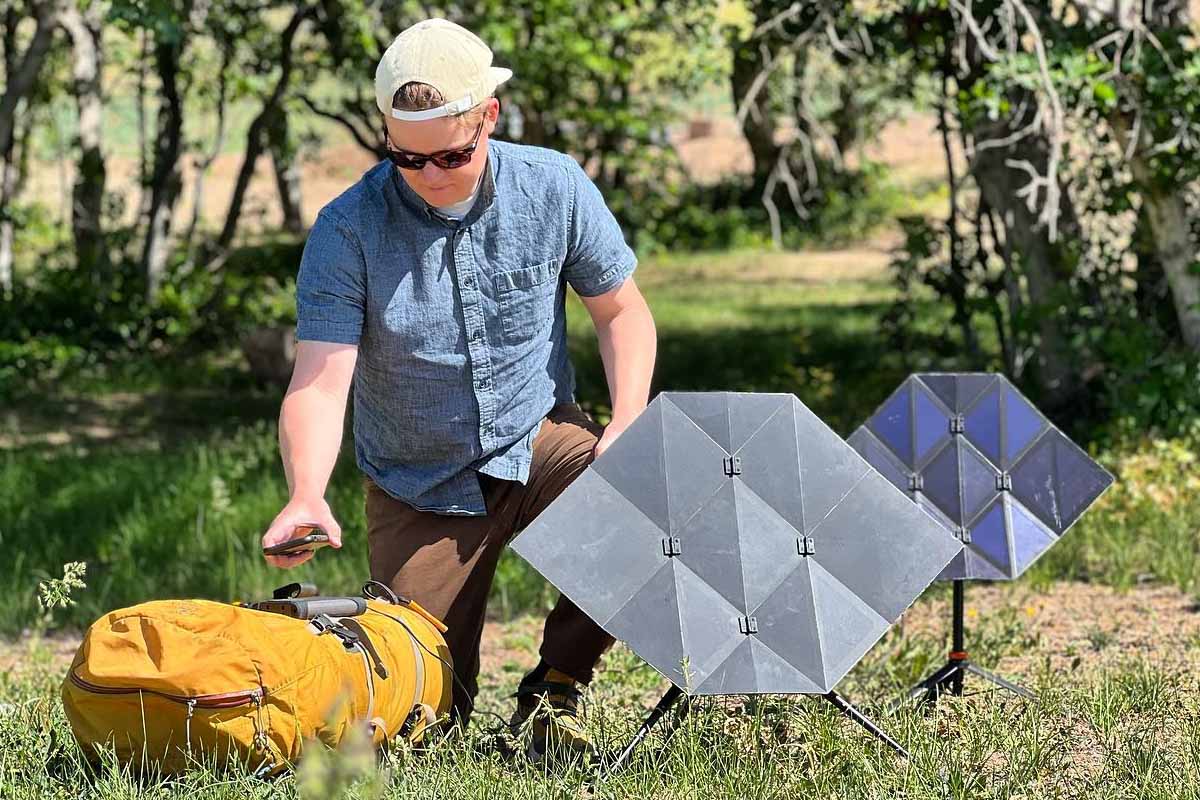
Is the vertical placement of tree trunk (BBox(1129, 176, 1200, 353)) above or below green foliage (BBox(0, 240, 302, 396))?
above

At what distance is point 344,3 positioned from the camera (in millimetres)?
11805

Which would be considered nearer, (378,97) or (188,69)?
(378,97)

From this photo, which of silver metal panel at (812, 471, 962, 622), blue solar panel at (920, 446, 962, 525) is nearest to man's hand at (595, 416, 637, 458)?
silver metal panel at (812, 471, 962, 622)

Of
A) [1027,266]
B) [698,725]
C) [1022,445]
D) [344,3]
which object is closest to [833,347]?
[1027,266]

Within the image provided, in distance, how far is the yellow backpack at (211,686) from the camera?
3010 millimetres

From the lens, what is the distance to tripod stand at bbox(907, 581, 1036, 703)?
4055 millimetres

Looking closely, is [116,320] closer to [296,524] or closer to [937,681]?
[937,681]

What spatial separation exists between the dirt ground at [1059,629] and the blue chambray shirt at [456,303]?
5.12ft

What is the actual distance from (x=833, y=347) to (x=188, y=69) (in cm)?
589

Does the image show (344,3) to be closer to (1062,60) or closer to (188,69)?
(188,69)

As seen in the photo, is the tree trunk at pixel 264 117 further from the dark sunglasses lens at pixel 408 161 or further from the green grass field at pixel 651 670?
the dark sunglasses lens at pixel 408 161

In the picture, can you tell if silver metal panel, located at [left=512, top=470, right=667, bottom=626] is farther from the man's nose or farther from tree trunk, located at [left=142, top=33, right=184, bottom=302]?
tree trunk, located at [left=142, top=33, right=184, bottom=302]

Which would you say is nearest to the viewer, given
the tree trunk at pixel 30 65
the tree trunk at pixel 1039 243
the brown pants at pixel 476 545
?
the brown pants at pixel 476 545

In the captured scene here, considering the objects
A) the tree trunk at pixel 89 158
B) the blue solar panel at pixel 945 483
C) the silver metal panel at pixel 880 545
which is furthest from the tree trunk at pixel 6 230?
the silver metal panel at pixel 880 545
